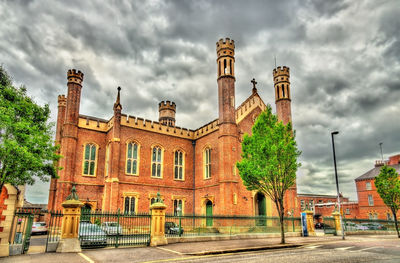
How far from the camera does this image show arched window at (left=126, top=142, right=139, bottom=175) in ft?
90.2

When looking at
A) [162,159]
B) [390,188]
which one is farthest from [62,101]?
[390,188]

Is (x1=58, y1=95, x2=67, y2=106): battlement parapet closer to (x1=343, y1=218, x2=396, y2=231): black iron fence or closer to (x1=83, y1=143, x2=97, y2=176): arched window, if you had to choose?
(x1=83, y1=143, x2=97, y2=176): arched window

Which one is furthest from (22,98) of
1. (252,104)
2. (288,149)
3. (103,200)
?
(252,104)

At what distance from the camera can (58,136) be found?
32.2m

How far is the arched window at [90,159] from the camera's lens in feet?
87.5

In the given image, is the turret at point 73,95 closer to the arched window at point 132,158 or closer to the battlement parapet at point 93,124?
the battlement parapet at point 93,124

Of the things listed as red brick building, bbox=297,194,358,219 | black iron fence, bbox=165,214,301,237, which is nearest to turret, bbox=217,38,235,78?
black iron fence, bbox=165,214,301,237

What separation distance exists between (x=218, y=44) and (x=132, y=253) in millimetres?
23348

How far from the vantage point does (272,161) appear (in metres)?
17.4

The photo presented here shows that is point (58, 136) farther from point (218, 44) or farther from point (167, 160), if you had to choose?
point (218, 44)

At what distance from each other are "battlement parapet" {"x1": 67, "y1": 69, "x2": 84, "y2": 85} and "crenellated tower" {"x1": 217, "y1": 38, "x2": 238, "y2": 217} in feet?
46.0

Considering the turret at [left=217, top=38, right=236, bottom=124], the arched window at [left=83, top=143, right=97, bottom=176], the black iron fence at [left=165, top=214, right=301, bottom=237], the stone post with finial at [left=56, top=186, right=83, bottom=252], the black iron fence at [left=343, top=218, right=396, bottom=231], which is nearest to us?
the stone post with finial at [left=56, top=186, right=83, bottom=252]

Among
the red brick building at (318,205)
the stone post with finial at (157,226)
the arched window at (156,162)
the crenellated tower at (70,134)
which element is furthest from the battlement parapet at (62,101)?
the red brick building at (318,205)

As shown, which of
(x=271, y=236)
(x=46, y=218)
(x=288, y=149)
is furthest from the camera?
(x=46, y=218)
